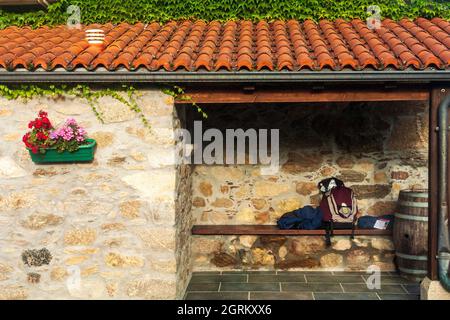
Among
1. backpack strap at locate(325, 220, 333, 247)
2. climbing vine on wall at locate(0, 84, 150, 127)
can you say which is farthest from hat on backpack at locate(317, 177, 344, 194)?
climbing vine on wall at locate(0, 84, 150, 127)

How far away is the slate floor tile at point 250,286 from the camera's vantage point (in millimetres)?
5686

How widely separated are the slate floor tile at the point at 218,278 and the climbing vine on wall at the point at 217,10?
3.32m

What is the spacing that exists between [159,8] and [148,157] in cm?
272

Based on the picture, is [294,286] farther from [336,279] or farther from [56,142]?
[56,142]

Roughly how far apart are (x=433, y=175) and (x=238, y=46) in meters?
2.31

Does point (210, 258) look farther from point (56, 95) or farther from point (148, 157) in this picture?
point (56, 95)

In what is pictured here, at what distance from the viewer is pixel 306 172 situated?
21.2ft

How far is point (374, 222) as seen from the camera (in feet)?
20.6

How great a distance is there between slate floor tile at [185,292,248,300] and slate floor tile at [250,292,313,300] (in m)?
0.12

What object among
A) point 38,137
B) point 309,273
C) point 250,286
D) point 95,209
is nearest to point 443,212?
point 309,273

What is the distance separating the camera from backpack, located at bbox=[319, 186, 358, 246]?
244 inches

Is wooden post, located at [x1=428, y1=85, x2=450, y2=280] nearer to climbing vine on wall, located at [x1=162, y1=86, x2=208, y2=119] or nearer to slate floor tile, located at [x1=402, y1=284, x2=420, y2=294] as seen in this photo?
slate floor tile, located at [x1=402, y1=284, x2=420, y2=294]

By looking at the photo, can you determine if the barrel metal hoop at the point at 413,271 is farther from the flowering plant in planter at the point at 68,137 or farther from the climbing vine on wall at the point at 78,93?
the flowering plant in planter at the point at 68,137

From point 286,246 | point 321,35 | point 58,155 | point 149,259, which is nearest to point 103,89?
point 58,155
